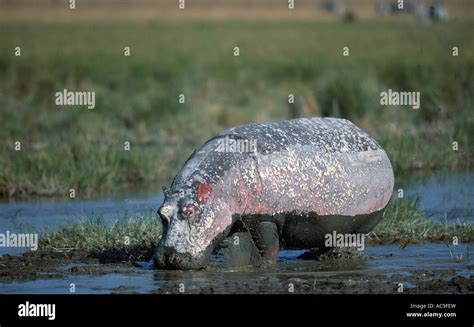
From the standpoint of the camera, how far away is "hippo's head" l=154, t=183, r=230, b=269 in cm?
1062

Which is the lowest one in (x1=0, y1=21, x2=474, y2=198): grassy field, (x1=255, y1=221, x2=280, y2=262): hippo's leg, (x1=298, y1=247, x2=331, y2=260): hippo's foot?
(x1=298, y1=247, x2=331, y2=260): hippo's foot

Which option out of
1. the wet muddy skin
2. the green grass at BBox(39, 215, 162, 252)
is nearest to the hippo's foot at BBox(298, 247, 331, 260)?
the wet muddy skin

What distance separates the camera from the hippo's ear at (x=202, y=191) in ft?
35.0

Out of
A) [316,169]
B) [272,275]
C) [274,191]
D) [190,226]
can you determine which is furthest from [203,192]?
[316,169]

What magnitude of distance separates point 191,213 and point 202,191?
0.23m

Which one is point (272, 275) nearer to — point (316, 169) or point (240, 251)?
point (240, 251)

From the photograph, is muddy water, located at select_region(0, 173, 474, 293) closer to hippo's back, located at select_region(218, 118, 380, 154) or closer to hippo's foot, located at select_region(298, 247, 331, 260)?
hippo's foot, located at select_region(298, 247, 331, 260)

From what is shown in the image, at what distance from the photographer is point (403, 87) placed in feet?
82.3

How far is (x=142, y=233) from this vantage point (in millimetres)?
12359

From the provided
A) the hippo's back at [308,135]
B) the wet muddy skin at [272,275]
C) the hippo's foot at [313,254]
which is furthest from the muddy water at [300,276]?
the hippo's back at [308,135]

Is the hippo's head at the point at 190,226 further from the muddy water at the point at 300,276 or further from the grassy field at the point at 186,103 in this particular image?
the grassy field at the point at 186,103

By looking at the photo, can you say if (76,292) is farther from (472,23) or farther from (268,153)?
(472,23)

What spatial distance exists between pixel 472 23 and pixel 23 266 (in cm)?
1576
